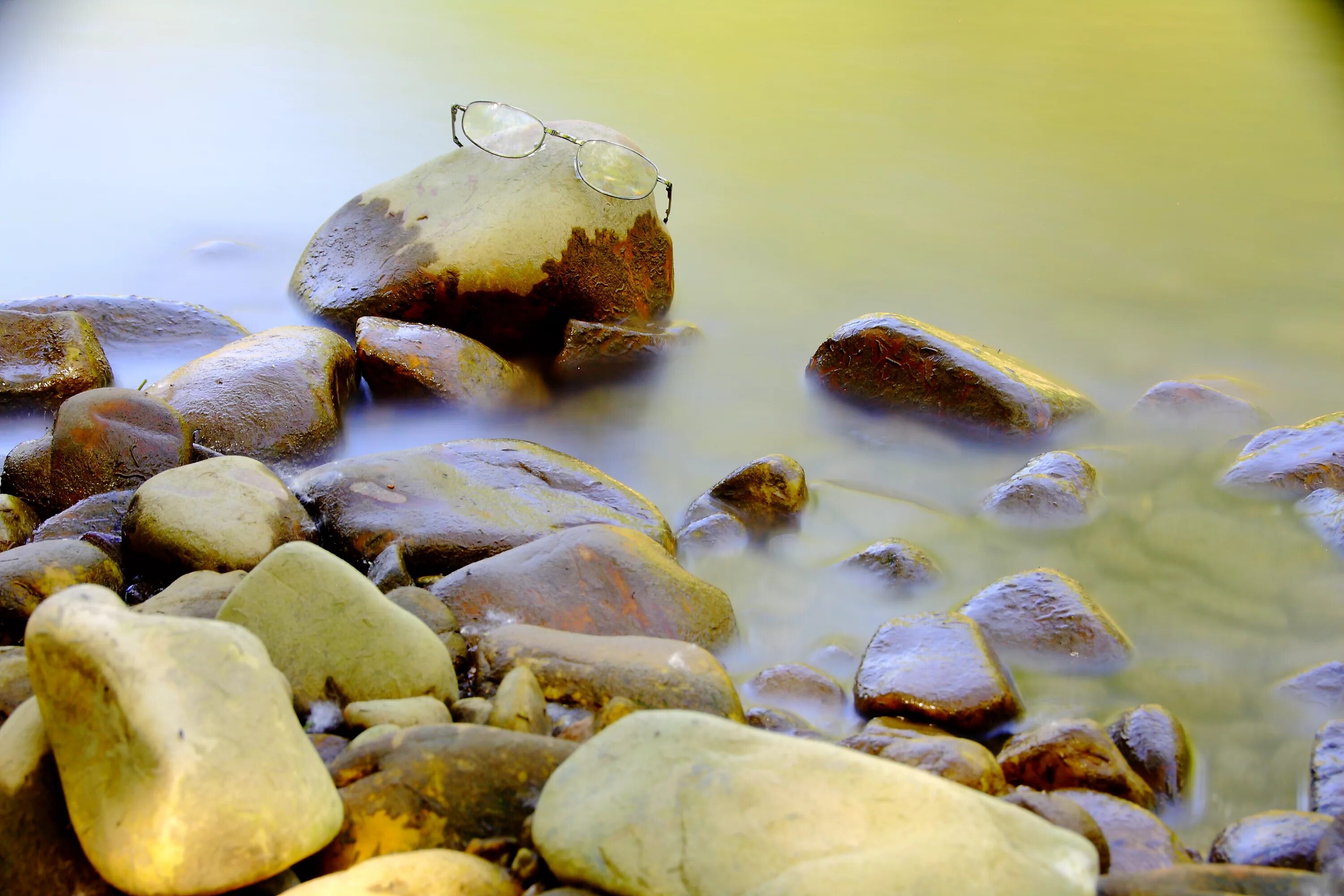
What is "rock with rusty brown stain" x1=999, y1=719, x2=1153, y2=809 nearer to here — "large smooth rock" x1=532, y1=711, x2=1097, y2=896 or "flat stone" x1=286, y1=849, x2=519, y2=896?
"large smooth rock" x1=532, y1=711, x2=1097, y2=896

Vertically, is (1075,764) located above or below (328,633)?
below

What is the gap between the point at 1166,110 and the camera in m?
8.51

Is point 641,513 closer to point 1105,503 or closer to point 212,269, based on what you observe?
point 1105,503

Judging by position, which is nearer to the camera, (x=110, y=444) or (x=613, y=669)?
(x=613, y=669)

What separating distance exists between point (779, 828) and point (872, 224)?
5.86 meters

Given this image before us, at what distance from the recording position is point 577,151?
509cm

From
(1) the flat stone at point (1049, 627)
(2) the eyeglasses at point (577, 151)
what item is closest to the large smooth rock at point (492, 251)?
(2) the eyeglasses at point (577, 151)

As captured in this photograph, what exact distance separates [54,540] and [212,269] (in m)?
3.40

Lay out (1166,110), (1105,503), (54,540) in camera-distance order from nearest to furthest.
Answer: (54,540), (1105,503), (1166,110)

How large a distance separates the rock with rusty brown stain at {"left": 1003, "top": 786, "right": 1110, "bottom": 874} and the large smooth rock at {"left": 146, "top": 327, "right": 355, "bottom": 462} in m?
2.83

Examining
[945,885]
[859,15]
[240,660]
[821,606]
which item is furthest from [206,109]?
[945,885]

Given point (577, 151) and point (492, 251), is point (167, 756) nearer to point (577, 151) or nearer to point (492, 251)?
point (492, 251)

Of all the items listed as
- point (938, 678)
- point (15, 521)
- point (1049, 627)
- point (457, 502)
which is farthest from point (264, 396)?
point (1049, 627)

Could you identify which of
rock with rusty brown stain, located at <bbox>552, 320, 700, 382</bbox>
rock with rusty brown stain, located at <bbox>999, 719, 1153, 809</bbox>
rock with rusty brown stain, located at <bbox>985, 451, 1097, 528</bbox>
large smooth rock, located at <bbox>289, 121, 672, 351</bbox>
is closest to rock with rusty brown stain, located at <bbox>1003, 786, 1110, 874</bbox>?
rock with rusty brown stain, located at <bbox>999, 719, 1153, 809</bbox>
